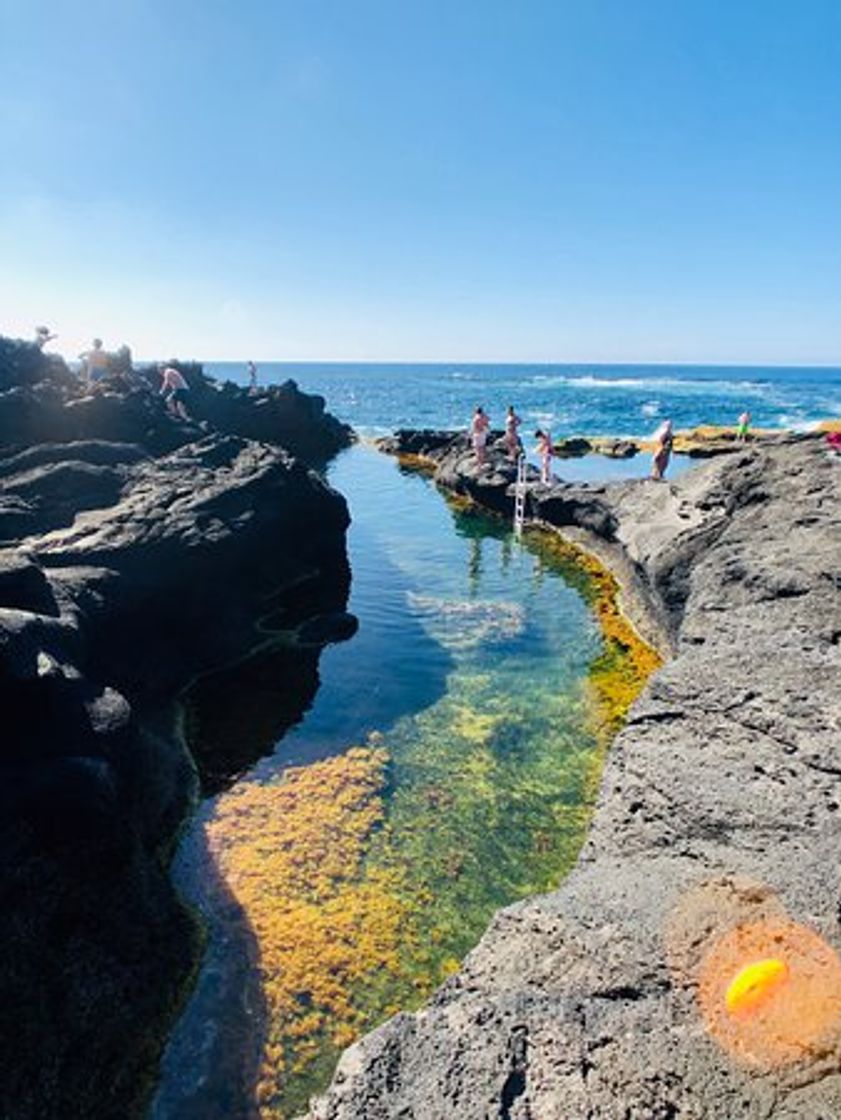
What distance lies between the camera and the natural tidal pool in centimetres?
802

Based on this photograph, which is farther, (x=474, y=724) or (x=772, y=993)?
(x=474, y=724)

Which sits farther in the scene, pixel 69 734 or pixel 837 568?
pixel 837 568

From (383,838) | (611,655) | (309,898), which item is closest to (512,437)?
(611,655)

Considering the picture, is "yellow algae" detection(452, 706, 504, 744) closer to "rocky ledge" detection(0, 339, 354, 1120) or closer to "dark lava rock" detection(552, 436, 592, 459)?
"rocky ledge" detection(0, 339, 354, 1120)

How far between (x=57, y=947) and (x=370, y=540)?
22650 millimetres

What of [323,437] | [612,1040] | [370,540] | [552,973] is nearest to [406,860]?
[552,973]

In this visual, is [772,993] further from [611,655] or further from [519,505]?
[519,505]

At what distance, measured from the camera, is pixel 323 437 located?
56.4 meters

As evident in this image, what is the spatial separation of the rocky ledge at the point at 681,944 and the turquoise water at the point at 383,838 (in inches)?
110

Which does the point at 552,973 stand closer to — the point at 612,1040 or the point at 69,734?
the point at 612,1040

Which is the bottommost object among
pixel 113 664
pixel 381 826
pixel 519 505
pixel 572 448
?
pixel 572 448

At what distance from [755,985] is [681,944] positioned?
591mm

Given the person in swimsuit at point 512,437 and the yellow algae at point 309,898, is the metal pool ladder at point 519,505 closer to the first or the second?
the person in swimsuit at point 512,437

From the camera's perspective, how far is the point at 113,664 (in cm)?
1384
